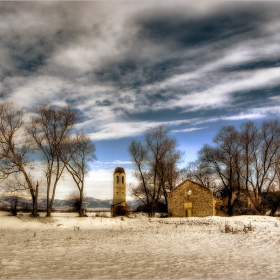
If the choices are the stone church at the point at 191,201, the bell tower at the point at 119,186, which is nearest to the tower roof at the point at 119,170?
the bell tower at the point at 119,186

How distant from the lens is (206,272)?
7.44 m

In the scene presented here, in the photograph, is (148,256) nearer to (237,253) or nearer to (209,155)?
(237,253)

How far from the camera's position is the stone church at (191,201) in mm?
33781

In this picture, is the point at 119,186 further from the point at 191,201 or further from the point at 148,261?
the point at 148,261

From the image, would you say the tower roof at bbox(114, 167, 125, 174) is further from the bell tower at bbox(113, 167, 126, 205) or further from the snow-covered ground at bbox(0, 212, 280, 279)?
the snow-covered ground at bbox(0, 212, 280, 279)

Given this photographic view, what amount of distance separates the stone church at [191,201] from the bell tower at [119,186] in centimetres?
1366

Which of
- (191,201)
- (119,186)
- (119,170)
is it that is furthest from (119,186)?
(191,201)

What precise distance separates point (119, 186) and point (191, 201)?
16.3 meters

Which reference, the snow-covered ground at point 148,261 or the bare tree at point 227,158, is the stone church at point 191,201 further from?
the snow-covered ground at point 148,261

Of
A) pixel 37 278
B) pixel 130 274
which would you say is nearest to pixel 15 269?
pixel 37 278

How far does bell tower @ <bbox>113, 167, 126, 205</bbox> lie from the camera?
4684cm

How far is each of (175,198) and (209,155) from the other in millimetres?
8487

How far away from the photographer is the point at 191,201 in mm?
34312

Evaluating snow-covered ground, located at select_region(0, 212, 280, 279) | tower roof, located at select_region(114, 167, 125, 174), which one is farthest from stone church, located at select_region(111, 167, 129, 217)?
snow-covered ground, located at select_region(0, 212, 280, 279)
